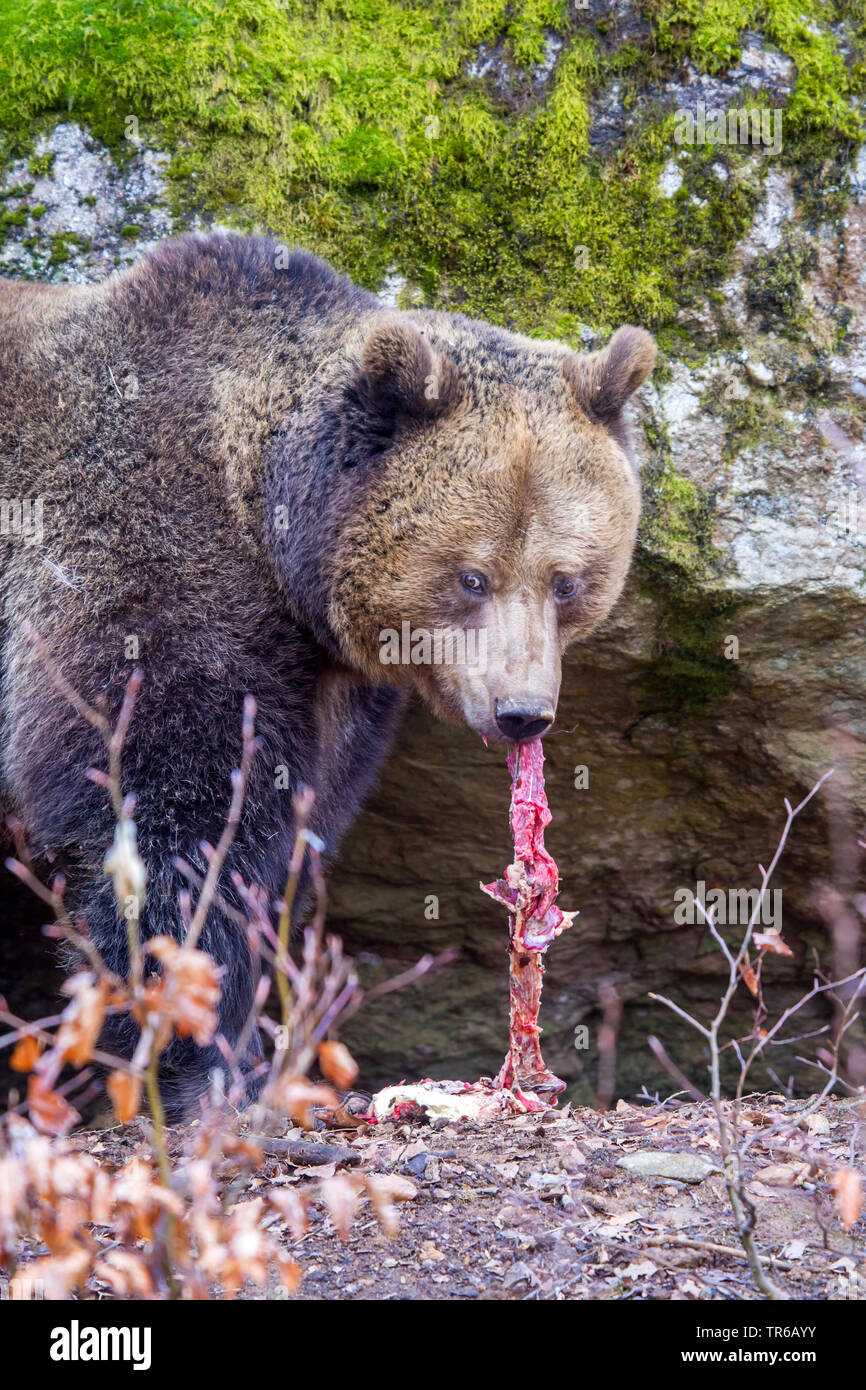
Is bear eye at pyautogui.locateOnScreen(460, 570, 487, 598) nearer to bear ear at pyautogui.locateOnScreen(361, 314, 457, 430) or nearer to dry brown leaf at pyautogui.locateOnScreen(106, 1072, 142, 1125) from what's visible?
bear ear at pyautogui.locateOnScreen(361, 314, 457, 430)

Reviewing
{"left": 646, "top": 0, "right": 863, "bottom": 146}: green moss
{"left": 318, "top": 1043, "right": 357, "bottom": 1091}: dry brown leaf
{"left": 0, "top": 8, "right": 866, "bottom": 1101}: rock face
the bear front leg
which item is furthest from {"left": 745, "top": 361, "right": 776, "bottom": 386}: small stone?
{"left": 318, "top": 1043, "right": 357, "bottom": 1091}: dry brown leaf

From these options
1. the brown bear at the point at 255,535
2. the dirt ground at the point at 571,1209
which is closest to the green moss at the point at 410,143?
the brown bear at the point at 255,535

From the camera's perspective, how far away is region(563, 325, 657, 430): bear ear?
476 centimetres

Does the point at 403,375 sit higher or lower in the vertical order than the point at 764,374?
lower

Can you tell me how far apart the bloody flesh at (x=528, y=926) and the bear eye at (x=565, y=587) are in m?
0.56

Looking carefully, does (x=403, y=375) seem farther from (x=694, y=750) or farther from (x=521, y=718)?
(x=694, y=750)

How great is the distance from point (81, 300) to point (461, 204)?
77.8 inches

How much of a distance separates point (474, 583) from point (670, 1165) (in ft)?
6.96

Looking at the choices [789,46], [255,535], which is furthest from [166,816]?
[789,46]

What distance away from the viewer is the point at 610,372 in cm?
476

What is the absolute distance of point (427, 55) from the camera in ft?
19.7

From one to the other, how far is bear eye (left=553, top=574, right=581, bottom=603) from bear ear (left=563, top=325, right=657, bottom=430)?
2.34ft
